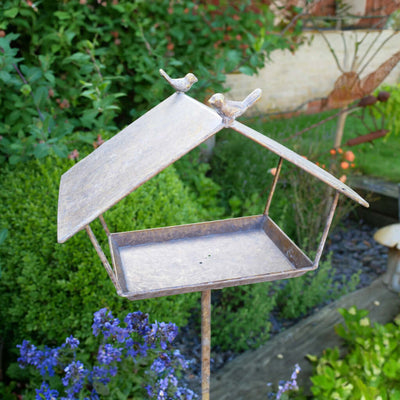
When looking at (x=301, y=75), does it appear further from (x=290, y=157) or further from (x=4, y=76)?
(x=290, y=157)

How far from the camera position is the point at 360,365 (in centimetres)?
222

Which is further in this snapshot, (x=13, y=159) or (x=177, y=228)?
(x=13, y=159)

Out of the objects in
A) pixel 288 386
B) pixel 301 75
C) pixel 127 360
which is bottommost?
pixel 301 75

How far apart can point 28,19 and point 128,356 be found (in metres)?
2.16

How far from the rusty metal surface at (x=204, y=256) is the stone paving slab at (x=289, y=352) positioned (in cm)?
113

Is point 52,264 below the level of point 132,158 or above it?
below

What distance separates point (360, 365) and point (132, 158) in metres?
1.73

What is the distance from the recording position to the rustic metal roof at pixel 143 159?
93 centimetres

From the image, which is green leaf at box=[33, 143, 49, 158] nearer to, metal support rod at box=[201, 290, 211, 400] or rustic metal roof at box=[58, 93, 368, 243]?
rustic metal roof at box=[58, 93, 368, 243]

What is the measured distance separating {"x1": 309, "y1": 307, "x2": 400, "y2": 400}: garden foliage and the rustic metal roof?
1.29 metres

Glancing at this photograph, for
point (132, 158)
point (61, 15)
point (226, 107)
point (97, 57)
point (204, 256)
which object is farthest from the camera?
point (97, 57)

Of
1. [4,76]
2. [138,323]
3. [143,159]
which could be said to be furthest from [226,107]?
[4,76]

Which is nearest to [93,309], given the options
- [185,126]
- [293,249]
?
[293,249]

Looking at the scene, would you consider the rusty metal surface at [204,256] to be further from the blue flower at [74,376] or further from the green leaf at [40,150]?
the green leaf at [40,150]
